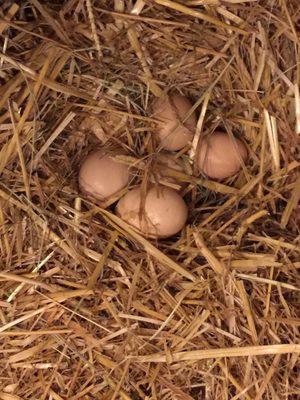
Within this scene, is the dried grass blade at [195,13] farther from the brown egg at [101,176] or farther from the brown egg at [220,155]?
the brown egg at [101,176]

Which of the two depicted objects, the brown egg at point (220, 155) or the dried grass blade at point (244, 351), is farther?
the brown egg at point (220, 155)

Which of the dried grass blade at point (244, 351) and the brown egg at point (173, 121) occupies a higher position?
the brown egg at point (173, 121)

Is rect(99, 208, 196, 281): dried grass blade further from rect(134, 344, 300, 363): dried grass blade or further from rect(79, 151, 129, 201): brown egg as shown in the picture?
rect(134, 344, 300, 363): dried grass blade

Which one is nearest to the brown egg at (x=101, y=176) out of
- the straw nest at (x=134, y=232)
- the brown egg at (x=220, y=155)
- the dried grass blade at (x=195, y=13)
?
the straw nest at (x=134, y=232)

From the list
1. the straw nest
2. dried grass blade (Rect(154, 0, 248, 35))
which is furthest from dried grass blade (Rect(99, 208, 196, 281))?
dried grass blade (Rect(154, 0, 248, 35))

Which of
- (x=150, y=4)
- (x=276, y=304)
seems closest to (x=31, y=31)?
(x=150, y=4)

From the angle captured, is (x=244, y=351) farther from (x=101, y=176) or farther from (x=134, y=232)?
(x=101, y=176)
